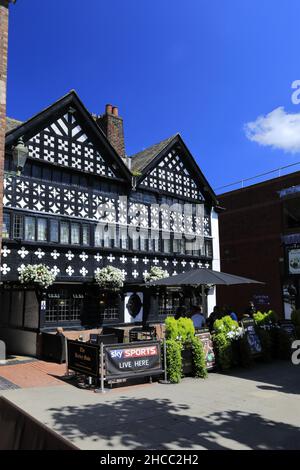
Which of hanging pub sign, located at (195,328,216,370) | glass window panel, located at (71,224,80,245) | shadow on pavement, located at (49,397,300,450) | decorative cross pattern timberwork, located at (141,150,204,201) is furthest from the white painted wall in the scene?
shadow on pavement, located at (49,397,300,450)

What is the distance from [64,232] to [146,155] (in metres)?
6.77

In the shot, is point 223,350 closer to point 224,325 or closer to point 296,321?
point 224,325

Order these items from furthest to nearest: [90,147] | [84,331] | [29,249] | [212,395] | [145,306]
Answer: [145,306] < [90,147] < [84,331] < [29,249] < [212,395]

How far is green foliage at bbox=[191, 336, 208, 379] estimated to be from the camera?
34.4 feet

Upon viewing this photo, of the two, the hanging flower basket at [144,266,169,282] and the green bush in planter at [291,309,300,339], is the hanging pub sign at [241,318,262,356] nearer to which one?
the green bush in planter at [291,309,300,339]

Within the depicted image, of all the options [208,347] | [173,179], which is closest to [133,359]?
[208,347]

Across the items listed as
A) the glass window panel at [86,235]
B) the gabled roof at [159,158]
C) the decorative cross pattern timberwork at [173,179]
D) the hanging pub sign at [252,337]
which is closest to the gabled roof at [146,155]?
the gabled roof at [159,158]

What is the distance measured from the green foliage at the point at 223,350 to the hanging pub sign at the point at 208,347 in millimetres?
146

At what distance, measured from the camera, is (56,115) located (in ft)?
53.1

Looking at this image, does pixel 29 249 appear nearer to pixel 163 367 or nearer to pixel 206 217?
pixel 163 367

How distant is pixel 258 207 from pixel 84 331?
20.2m

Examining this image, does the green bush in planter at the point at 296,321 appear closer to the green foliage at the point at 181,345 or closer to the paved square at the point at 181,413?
the paved square at the point at 181,413
